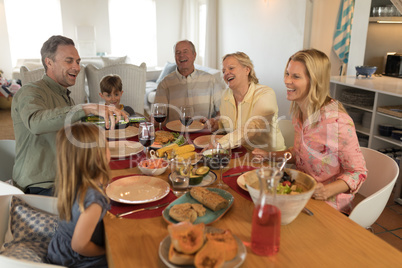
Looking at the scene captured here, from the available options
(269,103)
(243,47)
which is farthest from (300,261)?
(243,47)

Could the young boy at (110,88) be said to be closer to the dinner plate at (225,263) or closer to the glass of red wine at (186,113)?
the glass of red wine at (186,113)

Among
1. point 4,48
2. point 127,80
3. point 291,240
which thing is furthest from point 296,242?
point 4,48

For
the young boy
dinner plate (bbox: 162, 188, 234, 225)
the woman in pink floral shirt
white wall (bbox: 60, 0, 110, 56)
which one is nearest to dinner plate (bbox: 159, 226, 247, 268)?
dinner plate (bbox: 162, 188, 234, 225)

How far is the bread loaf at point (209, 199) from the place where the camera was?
124 cm

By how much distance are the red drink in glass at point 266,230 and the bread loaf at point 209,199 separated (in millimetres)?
241

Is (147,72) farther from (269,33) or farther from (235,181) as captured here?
(235,181)

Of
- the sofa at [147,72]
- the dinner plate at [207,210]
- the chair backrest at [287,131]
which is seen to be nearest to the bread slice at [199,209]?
the dinner plate at [207,210]

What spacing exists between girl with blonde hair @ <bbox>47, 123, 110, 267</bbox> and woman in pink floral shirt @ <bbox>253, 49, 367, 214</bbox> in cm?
96

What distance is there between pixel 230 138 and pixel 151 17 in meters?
7.25

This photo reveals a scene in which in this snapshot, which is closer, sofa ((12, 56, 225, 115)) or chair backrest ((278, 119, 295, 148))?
chair backrest ((278, 119, 295, 148))

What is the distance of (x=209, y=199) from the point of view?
1261 millimetres

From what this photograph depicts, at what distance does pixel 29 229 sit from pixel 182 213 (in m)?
0.64

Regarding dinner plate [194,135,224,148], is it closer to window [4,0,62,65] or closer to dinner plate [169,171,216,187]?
dinner plate [169,171,216,187]

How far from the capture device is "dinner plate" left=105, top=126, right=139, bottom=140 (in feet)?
7.02
